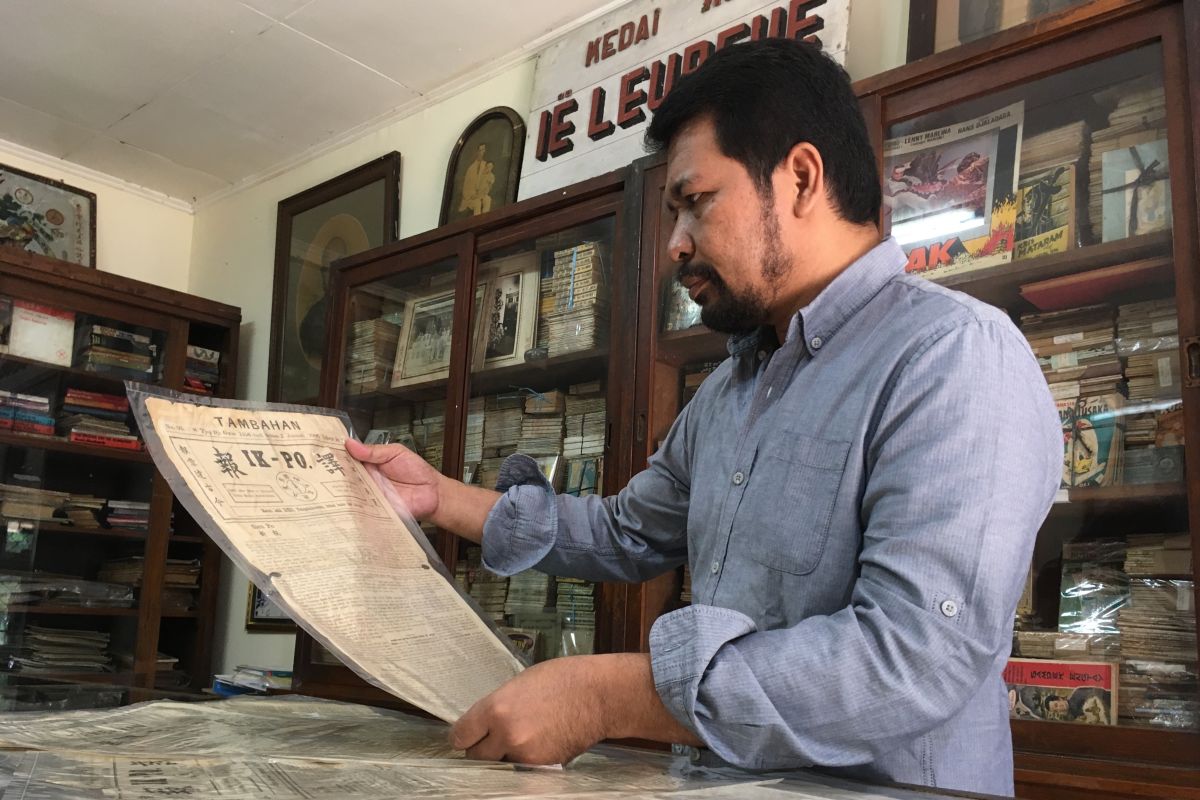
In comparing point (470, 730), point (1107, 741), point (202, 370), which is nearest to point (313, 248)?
point (202, 370)

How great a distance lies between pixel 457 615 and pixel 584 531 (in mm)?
317

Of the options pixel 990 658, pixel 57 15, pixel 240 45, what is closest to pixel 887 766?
pixel 990 658

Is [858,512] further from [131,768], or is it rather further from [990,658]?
[131,768]

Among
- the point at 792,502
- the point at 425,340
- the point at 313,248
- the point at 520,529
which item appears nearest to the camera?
the point at 792,502

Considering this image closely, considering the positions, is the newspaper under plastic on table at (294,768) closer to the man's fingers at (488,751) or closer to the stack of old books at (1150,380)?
the man's fingers at (488,751)

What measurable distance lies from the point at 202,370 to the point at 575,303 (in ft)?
6.53

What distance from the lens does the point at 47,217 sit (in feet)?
11.9

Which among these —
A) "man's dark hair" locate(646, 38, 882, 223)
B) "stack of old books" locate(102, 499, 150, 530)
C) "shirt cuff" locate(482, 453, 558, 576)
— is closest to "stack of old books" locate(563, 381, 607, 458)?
"shirt cuff" locate(482, 453, 558, 576)

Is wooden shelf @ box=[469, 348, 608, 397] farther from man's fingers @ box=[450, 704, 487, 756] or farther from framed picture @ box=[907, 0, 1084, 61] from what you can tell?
man's fingers @ box=[450, 704, 487, 756]

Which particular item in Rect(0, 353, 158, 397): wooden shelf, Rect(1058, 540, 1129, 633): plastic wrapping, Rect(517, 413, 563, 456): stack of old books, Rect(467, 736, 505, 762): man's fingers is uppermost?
Rect(0, 353, 158, 397): wooden shelf

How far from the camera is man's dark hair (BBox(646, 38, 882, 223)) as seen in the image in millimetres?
1005

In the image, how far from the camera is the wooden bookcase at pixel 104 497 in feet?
10.4

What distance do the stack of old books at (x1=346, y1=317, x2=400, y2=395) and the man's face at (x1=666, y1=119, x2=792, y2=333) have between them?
1661 millimetres

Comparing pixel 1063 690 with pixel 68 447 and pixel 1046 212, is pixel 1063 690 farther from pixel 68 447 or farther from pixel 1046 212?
pixel 68 447
